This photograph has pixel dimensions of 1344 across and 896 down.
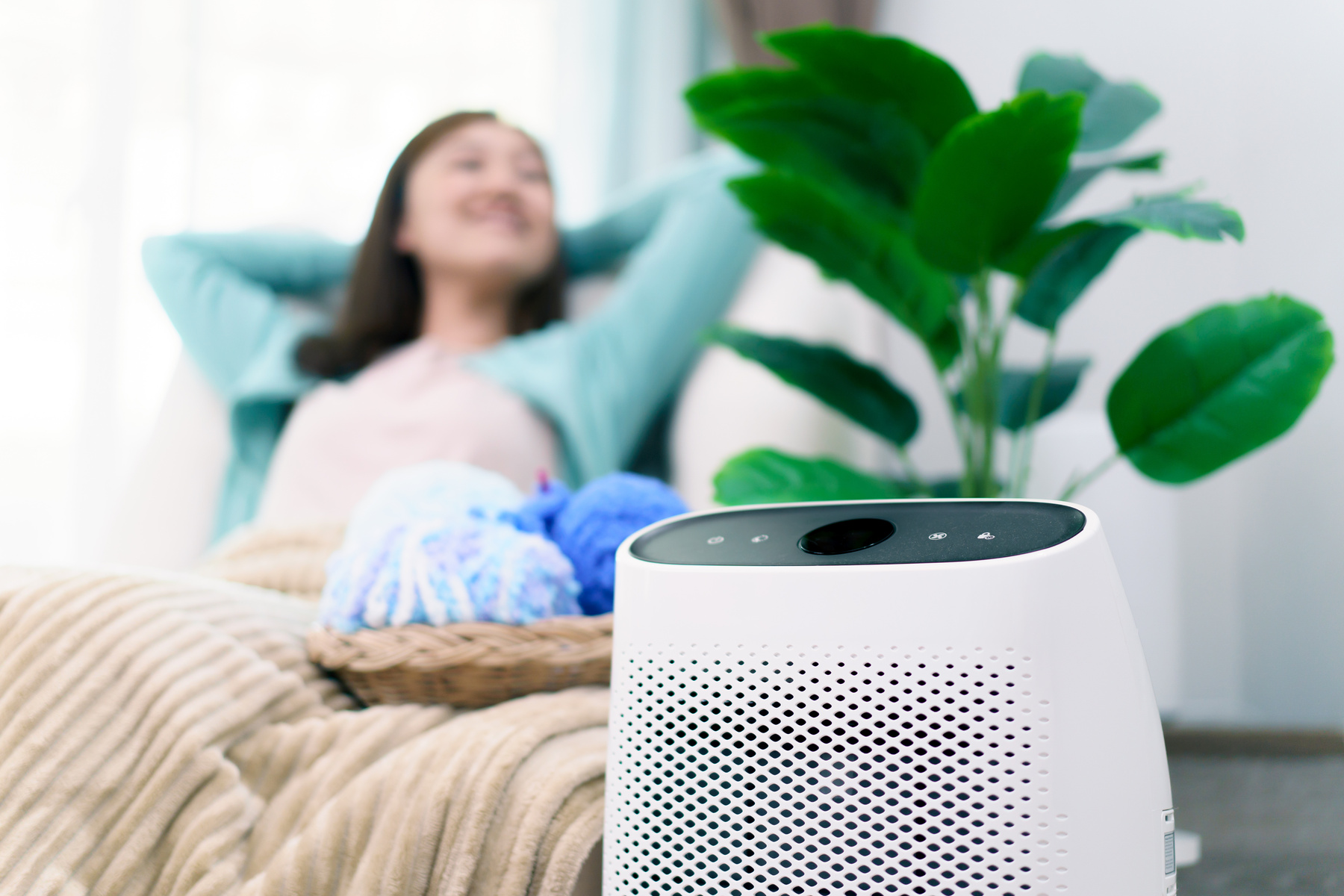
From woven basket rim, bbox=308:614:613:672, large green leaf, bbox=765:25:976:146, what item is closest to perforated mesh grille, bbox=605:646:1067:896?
woven basket rim, bbox=308:614:613:672

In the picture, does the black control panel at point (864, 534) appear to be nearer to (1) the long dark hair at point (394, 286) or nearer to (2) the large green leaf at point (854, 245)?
(2) the large green leaf at point (854, 245)

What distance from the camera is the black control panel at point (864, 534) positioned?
15.2 inches

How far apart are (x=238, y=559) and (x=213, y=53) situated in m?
1.41

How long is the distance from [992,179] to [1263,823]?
0.58 meters

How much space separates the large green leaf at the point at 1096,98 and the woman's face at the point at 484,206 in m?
0.85

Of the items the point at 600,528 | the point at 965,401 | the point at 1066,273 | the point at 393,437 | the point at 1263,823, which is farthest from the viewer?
the point at 393,437

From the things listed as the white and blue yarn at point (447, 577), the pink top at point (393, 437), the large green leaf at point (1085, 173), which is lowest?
the pink top at point (393, 437)

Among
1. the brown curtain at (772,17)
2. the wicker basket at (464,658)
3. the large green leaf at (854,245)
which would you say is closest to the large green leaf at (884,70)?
the large green leaf at (854,245)

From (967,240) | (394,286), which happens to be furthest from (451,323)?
(967,240)

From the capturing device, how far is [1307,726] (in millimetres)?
1073

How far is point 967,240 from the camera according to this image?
77 centimetres

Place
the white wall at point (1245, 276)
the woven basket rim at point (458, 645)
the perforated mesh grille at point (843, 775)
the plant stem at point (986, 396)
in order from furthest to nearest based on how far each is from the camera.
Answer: the white wall at point (1245, 276) < the plant stem at point (986, 396) < the woven basket rim at point (458, 645) < the perforated mesh grille at point (843, 775)

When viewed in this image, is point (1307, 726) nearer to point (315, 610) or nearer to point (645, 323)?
point (645, 323)

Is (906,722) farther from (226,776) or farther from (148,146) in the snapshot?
(148,146)
